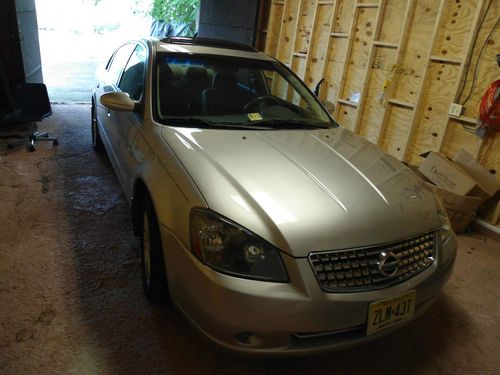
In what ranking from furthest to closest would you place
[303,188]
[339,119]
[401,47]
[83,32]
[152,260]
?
[83,32], [339,119], [401,47], [152,260], [303,188]

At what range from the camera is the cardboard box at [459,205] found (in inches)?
120

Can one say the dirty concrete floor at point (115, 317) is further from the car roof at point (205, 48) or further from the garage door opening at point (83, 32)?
the garage door opening at point (83, 32)

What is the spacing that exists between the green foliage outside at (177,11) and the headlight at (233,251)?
8.44m

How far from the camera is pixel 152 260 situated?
68.5 inches

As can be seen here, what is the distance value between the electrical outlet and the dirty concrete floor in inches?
47.1

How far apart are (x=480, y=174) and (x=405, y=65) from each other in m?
1.41

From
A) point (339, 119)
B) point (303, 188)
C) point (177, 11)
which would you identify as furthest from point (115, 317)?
point (177, 11)

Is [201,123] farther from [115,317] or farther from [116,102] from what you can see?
[115,317]

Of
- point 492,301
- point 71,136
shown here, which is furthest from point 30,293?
point 71,136

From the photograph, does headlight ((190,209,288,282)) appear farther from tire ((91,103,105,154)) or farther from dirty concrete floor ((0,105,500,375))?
tire ((91,103,105,154))

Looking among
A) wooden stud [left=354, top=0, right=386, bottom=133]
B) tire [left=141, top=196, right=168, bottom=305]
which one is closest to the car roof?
tire [left=141, top=196, right=168, bottom=305]

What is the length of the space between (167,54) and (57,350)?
1731 mm

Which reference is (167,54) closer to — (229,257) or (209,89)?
(209,89)

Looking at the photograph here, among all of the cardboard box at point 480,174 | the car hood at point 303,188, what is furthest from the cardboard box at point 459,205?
the car hood at point 303,188
